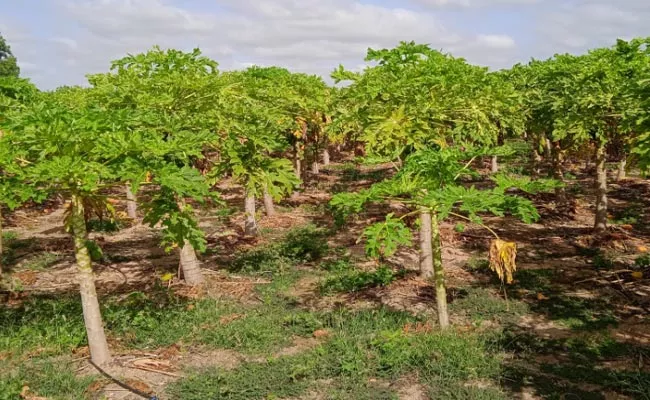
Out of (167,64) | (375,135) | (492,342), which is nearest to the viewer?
(492,342)

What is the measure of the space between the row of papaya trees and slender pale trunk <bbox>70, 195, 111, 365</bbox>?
0.01 metres

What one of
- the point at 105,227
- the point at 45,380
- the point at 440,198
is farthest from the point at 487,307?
the point at 105,227

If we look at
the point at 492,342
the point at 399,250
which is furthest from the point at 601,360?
the point at 399,250

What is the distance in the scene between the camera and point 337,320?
338 inches

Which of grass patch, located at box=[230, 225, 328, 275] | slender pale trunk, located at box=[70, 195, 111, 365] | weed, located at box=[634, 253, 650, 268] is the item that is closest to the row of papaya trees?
slender pale trunk, located at box=[70, 195, 111, 365]

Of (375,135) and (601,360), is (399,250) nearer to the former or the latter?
(375,135)

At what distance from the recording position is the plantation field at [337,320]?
667 cm

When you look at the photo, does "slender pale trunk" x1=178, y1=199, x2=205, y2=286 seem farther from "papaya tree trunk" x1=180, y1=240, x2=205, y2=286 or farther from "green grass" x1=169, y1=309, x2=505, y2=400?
"green grass" x1=169, y1=309, x2=505, y2=400

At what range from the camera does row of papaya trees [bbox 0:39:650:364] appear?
594cm

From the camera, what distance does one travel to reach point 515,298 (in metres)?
9.54

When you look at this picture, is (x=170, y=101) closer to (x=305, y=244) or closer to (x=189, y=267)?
(x=189, y=267)

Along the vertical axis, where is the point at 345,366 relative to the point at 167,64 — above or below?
below

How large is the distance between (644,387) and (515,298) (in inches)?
133

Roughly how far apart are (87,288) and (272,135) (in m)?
4.29
